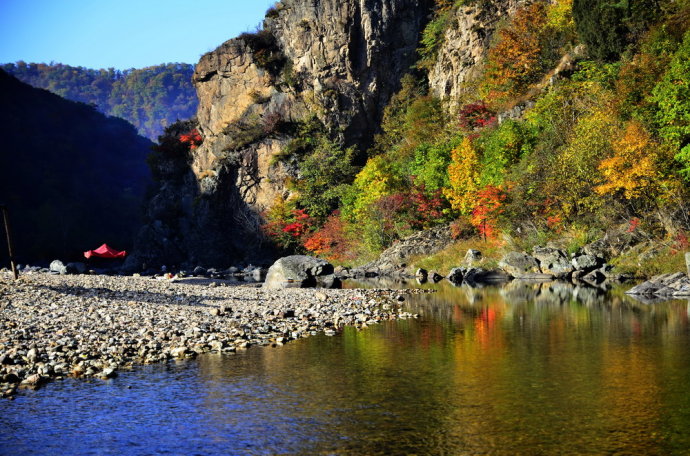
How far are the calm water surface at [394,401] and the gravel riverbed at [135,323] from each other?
919 millimetres

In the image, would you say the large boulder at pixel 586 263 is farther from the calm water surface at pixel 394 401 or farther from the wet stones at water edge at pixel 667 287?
the calm water surface at pixel 394 401

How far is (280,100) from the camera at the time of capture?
68688 millimetres

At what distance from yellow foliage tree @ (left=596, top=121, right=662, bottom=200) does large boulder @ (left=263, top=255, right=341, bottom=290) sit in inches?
619

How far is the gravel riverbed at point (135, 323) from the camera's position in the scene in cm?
1476

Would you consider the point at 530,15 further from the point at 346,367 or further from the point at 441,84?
the point at 346,367

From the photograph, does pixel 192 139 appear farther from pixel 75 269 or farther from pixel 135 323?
pixel 135 323

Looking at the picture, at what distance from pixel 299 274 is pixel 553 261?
1460cm

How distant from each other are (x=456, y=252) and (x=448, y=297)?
15255 mm

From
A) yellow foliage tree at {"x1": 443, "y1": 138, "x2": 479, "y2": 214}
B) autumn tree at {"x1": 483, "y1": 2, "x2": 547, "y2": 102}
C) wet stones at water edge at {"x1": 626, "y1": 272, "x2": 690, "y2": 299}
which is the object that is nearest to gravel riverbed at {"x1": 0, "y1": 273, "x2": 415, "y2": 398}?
wet stones at water edge at {"x1": 626, "y1": 272, "x2": 690, "y2": 299}

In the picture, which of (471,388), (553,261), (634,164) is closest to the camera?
(471,388)

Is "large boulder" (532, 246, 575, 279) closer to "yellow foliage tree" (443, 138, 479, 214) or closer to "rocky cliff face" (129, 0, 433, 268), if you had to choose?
"yellow foliage tree" (443, 138, 479, 214)

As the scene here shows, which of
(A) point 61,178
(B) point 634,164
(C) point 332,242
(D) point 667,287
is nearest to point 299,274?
(B) point 634,164

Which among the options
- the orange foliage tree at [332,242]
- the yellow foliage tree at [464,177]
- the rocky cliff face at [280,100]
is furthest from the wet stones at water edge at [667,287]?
the rocky cliff face at [280,100]

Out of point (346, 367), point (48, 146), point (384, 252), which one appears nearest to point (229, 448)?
point (346, 367)
